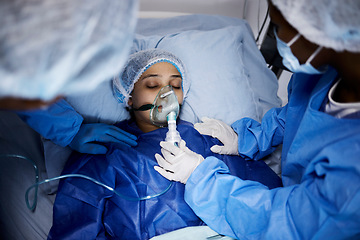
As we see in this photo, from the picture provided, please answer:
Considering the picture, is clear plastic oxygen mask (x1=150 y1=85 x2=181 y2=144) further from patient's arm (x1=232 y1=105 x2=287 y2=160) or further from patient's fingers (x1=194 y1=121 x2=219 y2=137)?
patient's arm (x1=232 y1=105 x2=287 y2=160)

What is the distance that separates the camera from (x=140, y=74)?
1499 mm

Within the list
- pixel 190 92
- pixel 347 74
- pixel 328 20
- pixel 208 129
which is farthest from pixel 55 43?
pixel 190 92

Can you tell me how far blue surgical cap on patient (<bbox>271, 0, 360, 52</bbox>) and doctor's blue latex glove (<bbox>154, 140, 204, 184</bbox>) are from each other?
0.71 metres

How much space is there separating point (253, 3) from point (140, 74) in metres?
1.38

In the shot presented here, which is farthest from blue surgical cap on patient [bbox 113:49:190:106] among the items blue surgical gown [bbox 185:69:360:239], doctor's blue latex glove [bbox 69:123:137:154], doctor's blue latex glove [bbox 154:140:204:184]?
blue surgical gown [bbox 185:69:360:239]

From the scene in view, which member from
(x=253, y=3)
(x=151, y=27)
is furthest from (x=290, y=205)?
(x=253, y=3)

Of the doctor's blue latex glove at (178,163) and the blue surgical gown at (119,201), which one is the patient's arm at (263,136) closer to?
the blue surgical gown at (119,201)

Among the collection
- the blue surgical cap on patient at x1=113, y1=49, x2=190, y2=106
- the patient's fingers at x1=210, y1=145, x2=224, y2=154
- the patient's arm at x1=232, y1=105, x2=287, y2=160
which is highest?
the blue surgical cap on patient at x1=113, y1=49, x2=190, y2=106

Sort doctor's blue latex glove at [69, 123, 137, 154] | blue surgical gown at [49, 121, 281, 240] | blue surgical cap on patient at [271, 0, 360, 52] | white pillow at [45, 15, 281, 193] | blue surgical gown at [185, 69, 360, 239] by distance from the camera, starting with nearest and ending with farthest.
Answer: blue surgical cap on patient at [271, 0, 360, 52], blue surgical gown at [185, 69, 360, 239], blue surgical gown at [49, 121, 281, 240], doctor's blue latex glove at [69, 123, 137, 154], white pillow at [45, 15, 281, 193]

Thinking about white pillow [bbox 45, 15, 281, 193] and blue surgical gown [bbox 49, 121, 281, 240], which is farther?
white pillow [bbox 45, 15, 281, 193]

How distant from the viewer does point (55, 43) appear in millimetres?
433

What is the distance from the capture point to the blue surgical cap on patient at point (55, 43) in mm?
412

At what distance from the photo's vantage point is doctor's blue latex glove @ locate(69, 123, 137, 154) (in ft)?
4.46

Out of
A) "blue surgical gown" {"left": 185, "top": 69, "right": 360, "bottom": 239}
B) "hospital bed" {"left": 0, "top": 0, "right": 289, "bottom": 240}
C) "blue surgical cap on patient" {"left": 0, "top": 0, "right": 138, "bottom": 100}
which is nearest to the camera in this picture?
"blue surgical cap on patient" {"left": 0, "top": 0, "right": 138, "bottom": 100}
